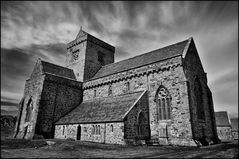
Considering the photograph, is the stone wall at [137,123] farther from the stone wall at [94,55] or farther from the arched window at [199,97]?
the stone wall at [94,55]

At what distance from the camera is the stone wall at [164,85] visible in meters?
18.5

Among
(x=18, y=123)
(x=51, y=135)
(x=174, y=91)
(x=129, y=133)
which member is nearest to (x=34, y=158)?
(x=129, y=133)

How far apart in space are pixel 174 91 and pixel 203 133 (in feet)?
19.4

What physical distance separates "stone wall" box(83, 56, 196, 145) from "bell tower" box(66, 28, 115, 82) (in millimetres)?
8905

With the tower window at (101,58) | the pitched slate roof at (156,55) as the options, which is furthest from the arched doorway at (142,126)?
the tower window at (101,58)

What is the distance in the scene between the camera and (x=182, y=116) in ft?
61.3

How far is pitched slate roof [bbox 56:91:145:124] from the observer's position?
65.6 feet

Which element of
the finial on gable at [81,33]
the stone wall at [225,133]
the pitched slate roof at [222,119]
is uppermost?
the finial on gable at [81,33]

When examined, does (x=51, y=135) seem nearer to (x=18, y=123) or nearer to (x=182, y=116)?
(x=18, y=123)

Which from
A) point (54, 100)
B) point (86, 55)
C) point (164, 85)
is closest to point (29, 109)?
point (54, 100)

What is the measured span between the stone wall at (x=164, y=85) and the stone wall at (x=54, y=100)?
265 inches

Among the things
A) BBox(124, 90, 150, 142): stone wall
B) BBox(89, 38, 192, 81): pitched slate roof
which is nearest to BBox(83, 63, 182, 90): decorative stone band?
BBox(89, 38, 192, 81): pitched slate roof

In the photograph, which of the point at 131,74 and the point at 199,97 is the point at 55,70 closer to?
the point at 131,74

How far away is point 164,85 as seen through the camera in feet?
68.7
